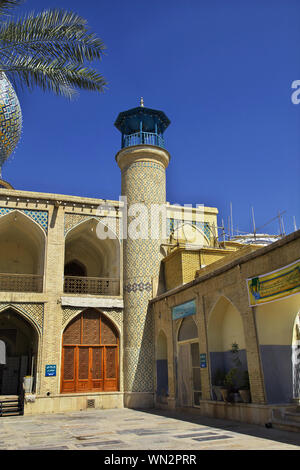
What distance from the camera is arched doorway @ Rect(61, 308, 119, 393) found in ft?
45.2

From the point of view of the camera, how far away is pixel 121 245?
1539 cm

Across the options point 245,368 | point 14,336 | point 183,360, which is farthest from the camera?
point 14,336

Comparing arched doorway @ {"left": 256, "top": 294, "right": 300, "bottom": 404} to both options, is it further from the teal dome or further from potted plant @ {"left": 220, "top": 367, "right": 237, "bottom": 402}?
the teal dome

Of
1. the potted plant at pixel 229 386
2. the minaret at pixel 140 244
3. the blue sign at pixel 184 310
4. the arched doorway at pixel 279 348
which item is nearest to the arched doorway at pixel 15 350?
the minaret at pixel 140 244

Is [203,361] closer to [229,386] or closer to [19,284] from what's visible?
[229,386]

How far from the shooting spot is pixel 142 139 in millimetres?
16188

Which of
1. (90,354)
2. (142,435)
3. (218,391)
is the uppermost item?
(90,354)

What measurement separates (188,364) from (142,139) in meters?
8.47

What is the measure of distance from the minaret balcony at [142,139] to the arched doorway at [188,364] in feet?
23.4

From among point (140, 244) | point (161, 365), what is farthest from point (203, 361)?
point (140, 244)
